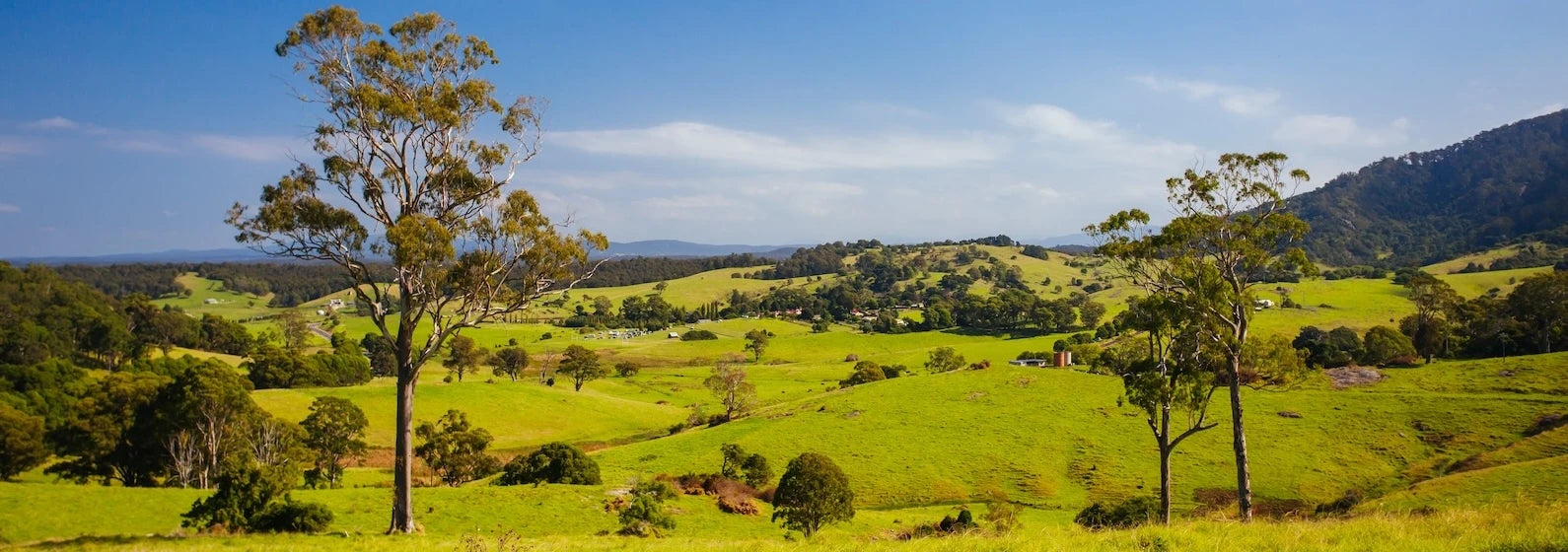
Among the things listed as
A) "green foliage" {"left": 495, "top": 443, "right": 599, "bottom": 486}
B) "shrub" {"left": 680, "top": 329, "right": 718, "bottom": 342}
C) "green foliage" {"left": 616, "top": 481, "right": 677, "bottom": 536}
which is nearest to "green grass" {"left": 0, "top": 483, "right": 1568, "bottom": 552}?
"green foliage" {"left": 616, "top": 481, "right": 677, "bottom": 536}

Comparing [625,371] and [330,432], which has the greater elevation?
[330,432]

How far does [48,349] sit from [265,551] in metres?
108

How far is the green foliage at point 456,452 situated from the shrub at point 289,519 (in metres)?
25.1

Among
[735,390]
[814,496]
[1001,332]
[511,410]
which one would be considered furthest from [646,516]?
[1001,332]

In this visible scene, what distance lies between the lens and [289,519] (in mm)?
21875

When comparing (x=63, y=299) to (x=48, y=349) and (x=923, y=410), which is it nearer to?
(x=48, y=349)

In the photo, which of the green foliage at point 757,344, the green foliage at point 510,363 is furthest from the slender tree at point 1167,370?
the green foliage at point 757,344

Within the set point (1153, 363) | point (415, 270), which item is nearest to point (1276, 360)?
point (1153, 363)

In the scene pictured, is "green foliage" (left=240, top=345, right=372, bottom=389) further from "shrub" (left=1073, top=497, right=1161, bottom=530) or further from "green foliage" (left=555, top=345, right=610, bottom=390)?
"shrub" (left=1073, top=497, right=1161, bottom=530)

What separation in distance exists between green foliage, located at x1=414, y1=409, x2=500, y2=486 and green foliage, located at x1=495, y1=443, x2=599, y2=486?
6.82 m

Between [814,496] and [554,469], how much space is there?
16.9m

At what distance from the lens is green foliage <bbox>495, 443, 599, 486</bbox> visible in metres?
→ 39.9

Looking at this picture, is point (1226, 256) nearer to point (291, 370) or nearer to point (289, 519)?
point (289, 519)

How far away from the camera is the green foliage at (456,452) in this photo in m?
46.5
